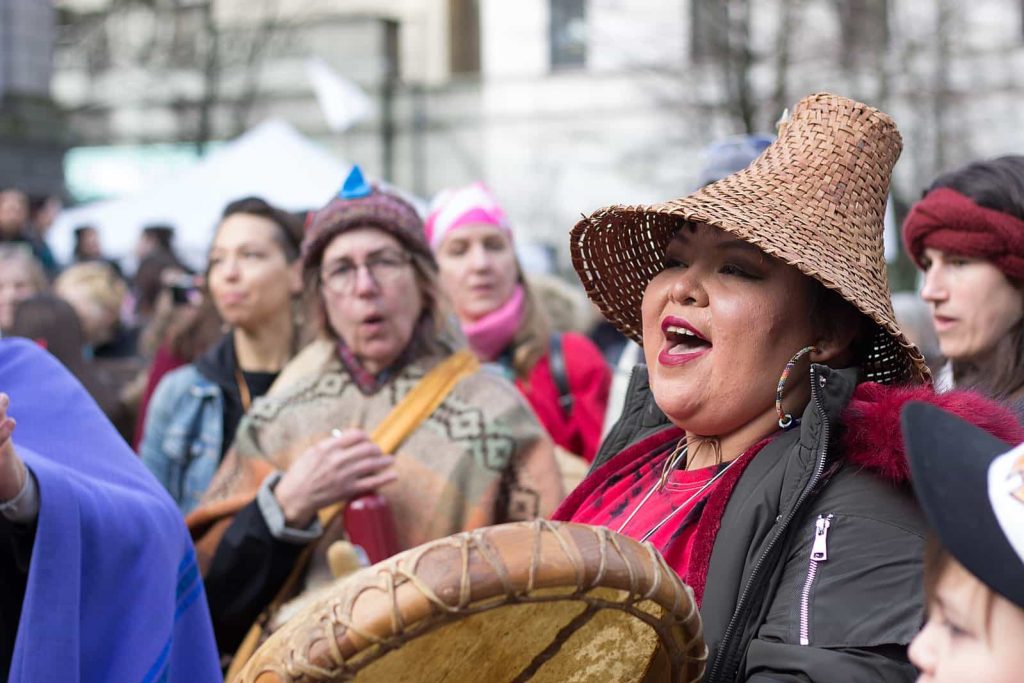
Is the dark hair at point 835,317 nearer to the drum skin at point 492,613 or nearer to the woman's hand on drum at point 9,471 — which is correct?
the drum skin at point 492,613

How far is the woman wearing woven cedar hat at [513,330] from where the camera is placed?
19.2ft

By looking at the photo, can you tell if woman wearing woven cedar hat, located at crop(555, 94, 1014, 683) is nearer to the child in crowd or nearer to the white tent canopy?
the child in crowd

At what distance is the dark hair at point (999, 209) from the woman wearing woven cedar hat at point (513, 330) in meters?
2.05

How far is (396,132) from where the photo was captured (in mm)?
27328

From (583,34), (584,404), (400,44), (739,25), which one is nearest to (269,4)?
(400,44)

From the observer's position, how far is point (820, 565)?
91.7 inches

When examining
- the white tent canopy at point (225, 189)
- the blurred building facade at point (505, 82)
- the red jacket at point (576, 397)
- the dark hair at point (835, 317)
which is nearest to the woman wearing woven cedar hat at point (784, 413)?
the dark hair at point (835, 317)

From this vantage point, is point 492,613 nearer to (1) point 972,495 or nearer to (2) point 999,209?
(1) point 972,495

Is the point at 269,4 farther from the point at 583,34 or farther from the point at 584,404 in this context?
the point at 584,404

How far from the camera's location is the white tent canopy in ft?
39.5

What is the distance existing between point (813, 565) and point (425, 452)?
7.41 feet

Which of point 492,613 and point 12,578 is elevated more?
point 492,613

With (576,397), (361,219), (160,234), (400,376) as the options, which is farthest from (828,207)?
(160,234)

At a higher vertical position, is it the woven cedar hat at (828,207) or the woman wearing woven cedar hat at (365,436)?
the woven cedar hat at (828,207)
